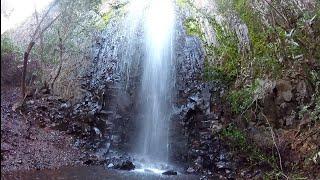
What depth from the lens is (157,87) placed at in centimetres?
1320

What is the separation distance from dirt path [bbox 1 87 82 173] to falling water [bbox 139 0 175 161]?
2.22 meters

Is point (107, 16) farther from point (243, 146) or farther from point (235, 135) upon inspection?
point (243, 146)

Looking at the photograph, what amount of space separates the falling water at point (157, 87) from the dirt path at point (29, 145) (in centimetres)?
222

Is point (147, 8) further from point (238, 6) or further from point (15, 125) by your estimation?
point (15, 125)

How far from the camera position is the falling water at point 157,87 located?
11906 millimetres

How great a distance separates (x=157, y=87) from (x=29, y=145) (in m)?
4.56

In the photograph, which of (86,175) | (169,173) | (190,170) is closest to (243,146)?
(190,170)

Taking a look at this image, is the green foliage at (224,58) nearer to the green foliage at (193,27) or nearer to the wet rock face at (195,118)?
the wet rock face at (195,118)

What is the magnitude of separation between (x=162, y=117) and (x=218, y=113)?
69.6 inches

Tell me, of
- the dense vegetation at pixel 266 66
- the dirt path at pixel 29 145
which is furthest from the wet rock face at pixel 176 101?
the dirt path at pixel 29 145

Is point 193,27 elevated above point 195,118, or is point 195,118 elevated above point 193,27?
point 193,27

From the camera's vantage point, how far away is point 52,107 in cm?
1310

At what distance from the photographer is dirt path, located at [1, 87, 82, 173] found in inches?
376

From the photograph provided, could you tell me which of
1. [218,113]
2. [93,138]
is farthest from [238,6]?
[93,138]
